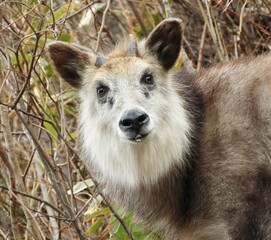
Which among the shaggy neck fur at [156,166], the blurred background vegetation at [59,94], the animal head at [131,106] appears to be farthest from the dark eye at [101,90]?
the blurred background vegetation at [59,94]

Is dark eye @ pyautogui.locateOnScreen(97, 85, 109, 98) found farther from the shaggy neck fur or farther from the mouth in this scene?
the mouth

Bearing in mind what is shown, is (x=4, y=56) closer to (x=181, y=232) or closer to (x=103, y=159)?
(x=103, y=159)

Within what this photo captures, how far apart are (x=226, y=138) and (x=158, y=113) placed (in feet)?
1.57

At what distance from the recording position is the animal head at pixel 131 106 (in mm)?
4562

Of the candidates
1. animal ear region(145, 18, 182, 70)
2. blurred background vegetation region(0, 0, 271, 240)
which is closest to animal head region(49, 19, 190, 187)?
animal ear region(145, 18, 182, 70)

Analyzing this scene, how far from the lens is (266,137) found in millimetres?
4633

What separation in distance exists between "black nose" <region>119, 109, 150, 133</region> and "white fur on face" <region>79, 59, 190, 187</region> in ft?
0.29

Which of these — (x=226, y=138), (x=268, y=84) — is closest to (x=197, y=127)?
(x=226, y=138)

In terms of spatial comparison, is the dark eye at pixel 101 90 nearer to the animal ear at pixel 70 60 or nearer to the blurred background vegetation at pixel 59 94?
the animal ear at pixel 70 60

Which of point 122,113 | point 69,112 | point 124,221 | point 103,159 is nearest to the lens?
point 122,113

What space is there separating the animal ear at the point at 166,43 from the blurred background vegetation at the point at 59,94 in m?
0.40

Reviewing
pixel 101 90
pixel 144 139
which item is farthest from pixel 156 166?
pixel 101 90

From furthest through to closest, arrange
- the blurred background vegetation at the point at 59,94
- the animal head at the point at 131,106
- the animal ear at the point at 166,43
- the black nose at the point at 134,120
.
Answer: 1. the blurred background vegetation at the point at 59,94
2. the animal ear at the point at 166,43
3. the animal head at the point at 131,106
4. the black nose at the point at 134,120

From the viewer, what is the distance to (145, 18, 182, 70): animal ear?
4.88 m
